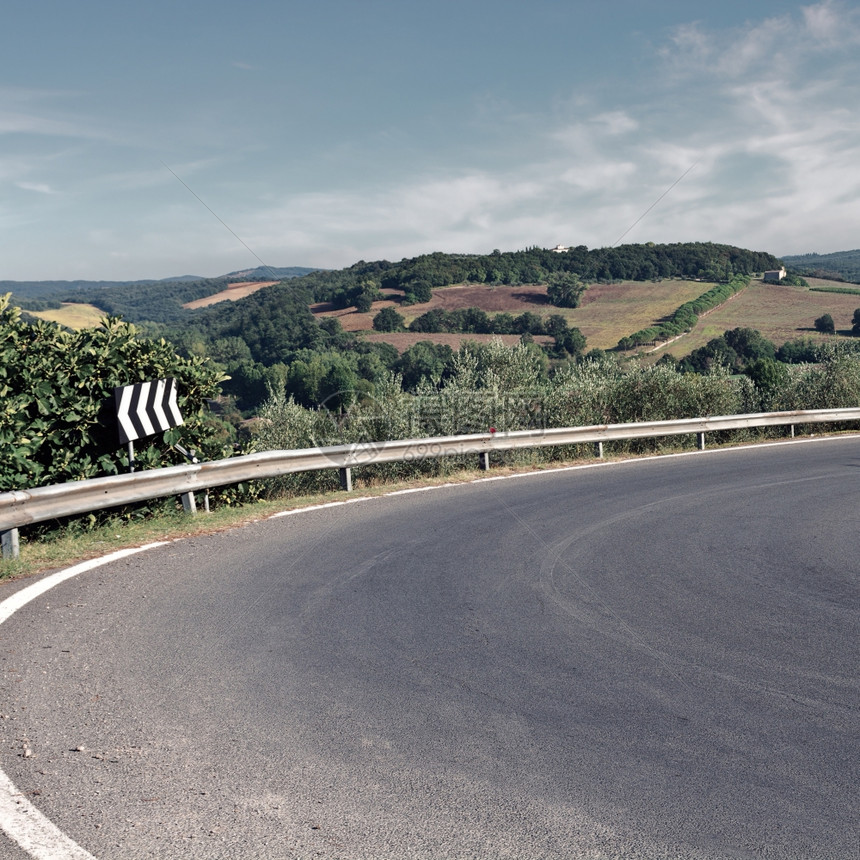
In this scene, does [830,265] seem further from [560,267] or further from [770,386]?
[770,386]

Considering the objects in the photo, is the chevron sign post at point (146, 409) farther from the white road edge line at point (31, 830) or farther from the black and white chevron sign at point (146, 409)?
the white road edge line at point (31, 830)

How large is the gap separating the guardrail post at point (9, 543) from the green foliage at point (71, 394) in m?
1.14

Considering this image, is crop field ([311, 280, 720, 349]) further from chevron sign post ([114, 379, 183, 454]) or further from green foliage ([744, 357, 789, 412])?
chevron sign post ([114, 379, 183, 454])

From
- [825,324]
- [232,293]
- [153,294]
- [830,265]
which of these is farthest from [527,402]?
[830,265]

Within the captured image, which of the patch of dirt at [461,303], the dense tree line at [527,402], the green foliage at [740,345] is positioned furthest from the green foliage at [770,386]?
the patch of dirt at [461,303]

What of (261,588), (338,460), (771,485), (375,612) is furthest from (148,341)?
(771,485)

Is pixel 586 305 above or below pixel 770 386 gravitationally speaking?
above

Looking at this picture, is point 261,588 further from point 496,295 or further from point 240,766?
point 496,295

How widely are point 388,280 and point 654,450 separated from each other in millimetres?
77696

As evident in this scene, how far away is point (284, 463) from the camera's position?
37.0 feet

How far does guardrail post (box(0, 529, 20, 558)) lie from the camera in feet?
24.0

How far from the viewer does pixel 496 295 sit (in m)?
87.9

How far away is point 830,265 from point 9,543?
514 ft

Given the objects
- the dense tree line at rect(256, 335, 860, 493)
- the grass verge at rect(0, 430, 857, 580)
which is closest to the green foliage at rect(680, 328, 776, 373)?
the dense tree line at rect(256, 335, 860, 493)
